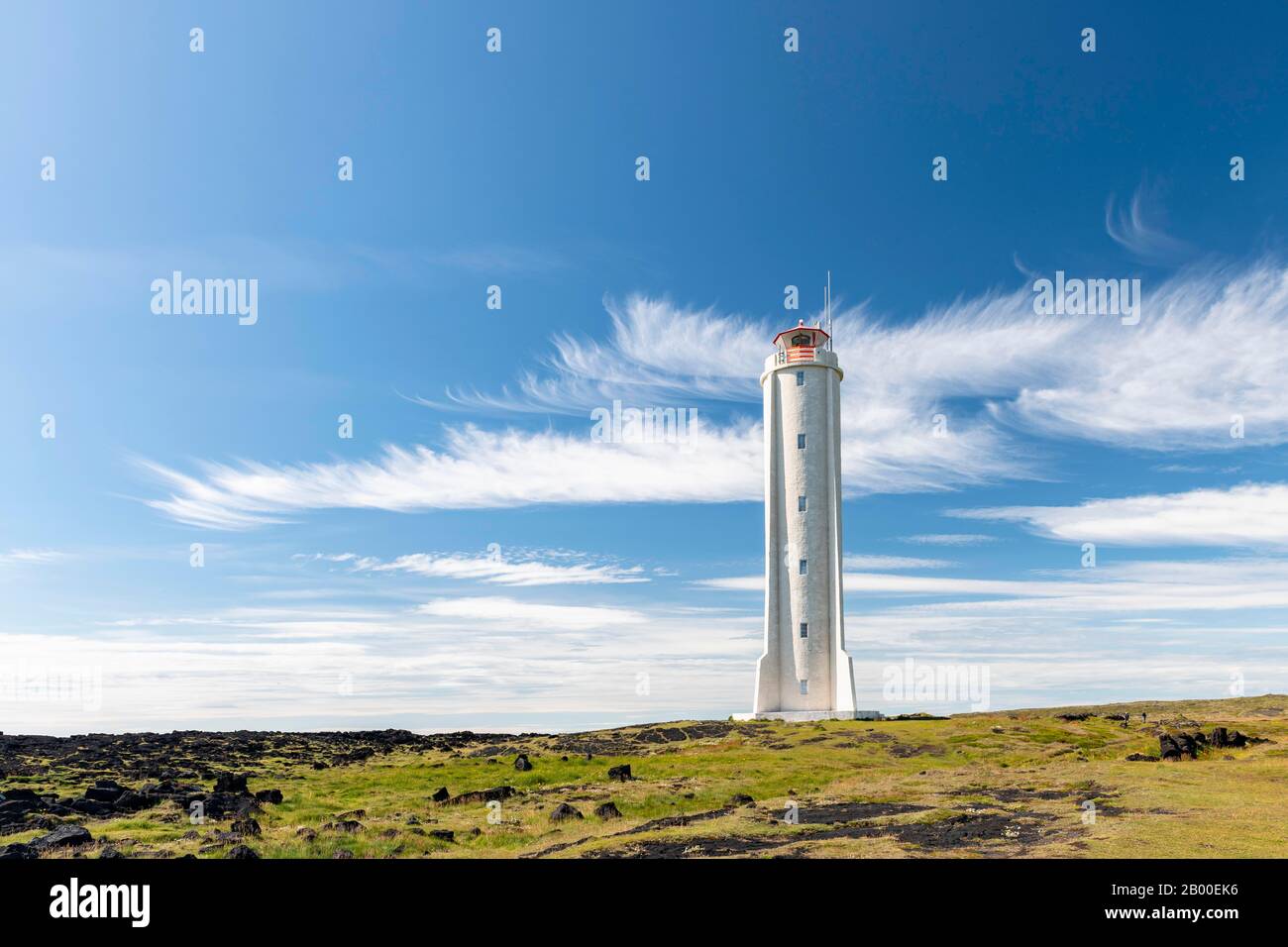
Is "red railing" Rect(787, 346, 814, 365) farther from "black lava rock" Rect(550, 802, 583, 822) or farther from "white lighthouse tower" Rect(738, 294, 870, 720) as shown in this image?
"black lava rock" Rect(550, 802, 583, 822)

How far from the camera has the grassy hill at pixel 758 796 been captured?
71.2ft

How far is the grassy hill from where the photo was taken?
21.7 m

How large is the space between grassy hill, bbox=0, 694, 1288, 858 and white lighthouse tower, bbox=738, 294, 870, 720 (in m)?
5.51

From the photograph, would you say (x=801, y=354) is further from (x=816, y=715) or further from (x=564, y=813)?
(x=564, y=813)

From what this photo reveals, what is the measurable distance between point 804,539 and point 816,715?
12.9m

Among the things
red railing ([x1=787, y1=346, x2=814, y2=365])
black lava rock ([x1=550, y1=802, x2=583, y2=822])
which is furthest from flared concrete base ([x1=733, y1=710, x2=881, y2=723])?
black lava rock ([x1=550, y1=802, x2=583, y2=822])

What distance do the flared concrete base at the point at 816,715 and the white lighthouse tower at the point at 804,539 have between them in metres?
0.07

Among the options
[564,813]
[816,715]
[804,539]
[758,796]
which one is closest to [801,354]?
[804,539]

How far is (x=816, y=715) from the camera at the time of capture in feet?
199
